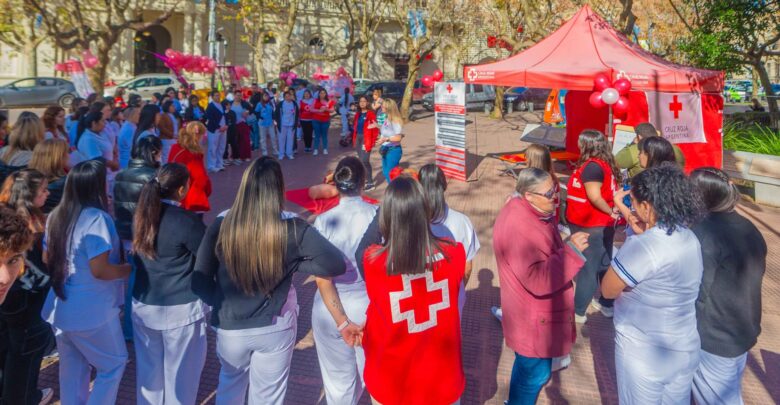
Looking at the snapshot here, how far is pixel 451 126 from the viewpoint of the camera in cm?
1105

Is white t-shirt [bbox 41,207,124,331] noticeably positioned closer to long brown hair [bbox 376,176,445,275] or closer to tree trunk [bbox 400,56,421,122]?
long brown hair [bbox 376,176,445,275]

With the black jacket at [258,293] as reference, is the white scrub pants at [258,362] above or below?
below

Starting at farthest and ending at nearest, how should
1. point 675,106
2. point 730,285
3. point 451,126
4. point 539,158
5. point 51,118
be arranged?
point 451,126, point 675,106, point 51,118, point 539,158, point 730,285

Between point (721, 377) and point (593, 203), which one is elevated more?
point (593, 203)

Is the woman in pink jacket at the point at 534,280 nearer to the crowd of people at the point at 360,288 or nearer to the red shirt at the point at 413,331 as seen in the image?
the crowd of people at the point at 360,288

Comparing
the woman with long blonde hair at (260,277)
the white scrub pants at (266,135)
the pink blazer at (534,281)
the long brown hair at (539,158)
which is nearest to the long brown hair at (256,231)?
the woman with long blonde hair at (260,277)

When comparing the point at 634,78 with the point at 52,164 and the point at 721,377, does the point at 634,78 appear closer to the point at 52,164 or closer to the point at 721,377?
the point at 721,377

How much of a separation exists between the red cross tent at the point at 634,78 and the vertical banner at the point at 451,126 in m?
0.50

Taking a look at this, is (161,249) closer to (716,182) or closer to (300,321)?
(300,321)

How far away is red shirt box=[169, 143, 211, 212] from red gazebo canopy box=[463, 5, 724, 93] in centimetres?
591

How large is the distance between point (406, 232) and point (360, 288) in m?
0.82

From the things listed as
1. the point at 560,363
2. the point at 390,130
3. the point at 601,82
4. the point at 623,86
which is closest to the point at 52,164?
the point at 560,363

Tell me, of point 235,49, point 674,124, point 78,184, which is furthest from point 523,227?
point 235,49

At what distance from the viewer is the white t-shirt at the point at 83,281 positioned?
3.00 metres
